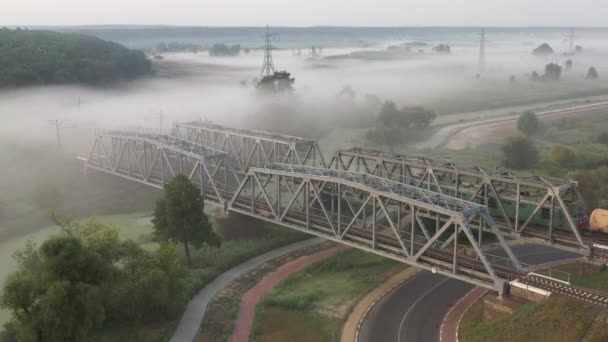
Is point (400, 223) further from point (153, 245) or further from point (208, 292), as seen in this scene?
point (153, 245)

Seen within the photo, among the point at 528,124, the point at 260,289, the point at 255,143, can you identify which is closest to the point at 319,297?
the point at 260,289

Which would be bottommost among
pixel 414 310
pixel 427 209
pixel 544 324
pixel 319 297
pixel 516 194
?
pixel 319 297

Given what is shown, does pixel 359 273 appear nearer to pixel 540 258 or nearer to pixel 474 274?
pixel 474 274

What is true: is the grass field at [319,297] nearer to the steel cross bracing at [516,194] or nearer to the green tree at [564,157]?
the steel cross bracing at [516,194]

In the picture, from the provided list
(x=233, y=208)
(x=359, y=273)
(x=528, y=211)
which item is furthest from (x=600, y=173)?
(x=233, y=208)

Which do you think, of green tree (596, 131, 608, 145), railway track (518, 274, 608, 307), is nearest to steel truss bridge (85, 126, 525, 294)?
railway track (518, 274, 608, 307)

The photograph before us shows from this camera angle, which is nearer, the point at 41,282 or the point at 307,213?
the point at 41,282
